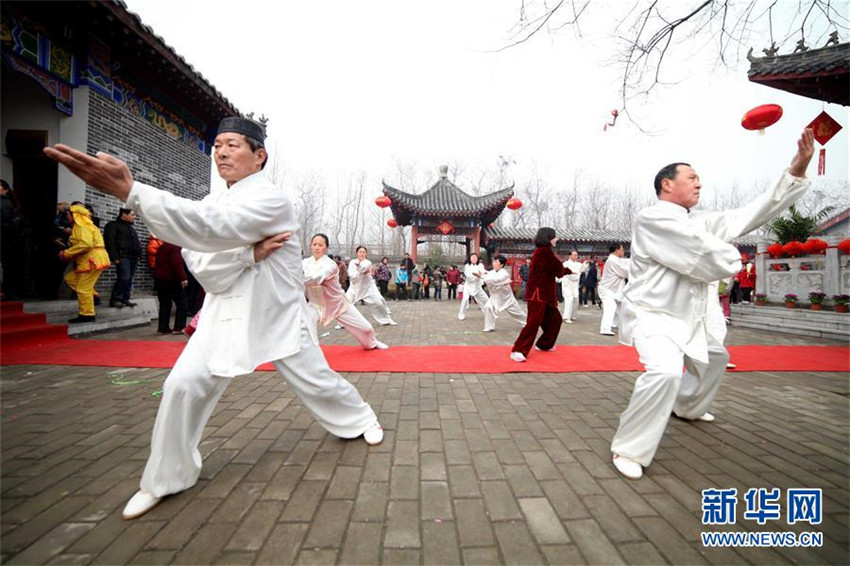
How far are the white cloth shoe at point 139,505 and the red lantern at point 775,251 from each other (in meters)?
12.5

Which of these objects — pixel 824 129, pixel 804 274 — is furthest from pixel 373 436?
pixel 804 274

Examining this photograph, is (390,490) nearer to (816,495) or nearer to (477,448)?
(477,448)

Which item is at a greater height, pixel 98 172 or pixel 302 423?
pixel 98 172

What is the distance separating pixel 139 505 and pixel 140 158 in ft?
28.3

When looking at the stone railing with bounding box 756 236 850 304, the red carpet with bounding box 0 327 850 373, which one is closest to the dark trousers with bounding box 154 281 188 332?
the red carpet with bounding box 0 327 850 373

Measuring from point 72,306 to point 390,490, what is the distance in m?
7.11

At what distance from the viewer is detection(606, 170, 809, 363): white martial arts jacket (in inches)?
85.0

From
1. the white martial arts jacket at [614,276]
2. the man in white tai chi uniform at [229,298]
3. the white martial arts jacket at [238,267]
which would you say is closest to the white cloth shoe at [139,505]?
the man in white tai chi uniform at [229,298]

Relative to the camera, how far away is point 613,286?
733 cm

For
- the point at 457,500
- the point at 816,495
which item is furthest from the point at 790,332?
the point at 457,500

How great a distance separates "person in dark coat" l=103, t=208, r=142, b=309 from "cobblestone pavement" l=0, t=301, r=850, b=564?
3823 millimetres

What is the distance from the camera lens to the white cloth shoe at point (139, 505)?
1.63m

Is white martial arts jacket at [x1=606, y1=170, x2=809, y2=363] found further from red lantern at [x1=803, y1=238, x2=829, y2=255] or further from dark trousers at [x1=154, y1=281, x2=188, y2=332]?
red lantern at [x1=803, y1=238, x2=829, y2=255]

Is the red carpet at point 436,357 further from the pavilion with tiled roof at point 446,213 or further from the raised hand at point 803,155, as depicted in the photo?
the pavilion with tiled roof at point 446,213
